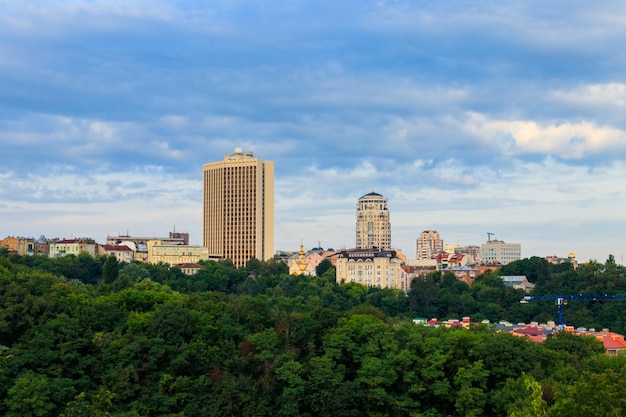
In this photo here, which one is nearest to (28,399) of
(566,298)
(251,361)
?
(251,361)

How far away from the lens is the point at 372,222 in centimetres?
15600

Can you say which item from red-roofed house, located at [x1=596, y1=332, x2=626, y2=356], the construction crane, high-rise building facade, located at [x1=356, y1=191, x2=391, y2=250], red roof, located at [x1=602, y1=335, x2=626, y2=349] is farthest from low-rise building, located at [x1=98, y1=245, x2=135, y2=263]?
red-roofed house, located at [x1=596, y1=332, x2=626, y2=356]

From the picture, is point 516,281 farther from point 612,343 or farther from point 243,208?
point 612,343

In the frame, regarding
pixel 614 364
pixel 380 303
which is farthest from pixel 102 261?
pixel 614 364

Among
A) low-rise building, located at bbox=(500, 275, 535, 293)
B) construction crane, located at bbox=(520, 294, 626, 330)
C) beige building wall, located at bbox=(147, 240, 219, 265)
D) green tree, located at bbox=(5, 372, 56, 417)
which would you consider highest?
beige building wall, located at bbox=(147, 240, 219, 265)

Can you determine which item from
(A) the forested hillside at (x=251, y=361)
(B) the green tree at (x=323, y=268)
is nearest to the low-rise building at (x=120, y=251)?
(B) the green tree at (x=323, y=268)

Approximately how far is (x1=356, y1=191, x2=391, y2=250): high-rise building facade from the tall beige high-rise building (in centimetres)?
3463

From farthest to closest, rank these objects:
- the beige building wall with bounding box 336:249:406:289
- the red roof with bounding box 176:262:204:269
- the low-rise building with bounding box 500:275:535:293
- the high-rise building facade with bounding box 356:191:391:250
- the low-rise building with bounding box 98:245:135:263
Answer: the high-rise building facade with bounding box 356:191:391:250 → the low-rise building with bounding box 98:245:135:263 → the red roof with bounding box 176:262:204:269 → the beige building wall with bounding box 336:249:406:289 → the low-rise building with bounding box 500:275:535:293

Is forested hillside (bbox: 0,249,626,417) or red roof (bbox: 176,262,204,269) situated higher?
red roof (bbox: 176,262,204,269)

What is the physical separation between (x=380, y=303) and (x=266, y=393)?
45544 millimetres

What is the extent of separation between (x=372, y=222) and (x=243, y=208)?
3804 cm

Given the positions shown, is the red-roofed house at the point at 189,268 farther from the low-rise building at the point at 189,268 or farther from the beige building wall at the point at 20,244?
the beige building wall at the point at 20,244

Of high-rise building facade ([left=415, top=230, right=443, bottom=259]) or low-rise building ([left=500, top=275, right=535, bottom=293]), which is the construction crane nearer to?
low-rise building ([left=500, top=275, right=535, bottom=293])

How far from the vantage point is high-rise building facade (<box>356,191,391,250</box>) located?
155 meters
